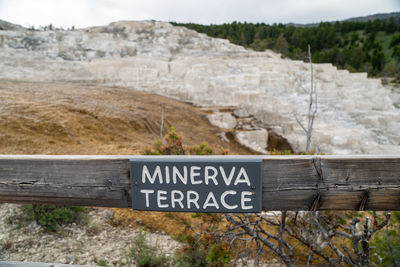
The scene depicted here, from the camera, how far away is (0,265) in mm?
1271

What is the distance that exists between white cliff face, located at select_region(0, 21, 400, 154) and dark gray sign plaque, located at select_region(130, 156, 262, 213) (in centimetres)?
870

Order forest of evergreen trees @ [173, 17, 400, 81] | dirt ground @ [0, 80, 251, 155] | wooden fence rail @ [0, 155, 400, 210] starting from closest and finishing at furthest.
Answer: wooden fence rail @ [0, 155, 400, 210] → dirt ground @ [0, 80, 251, 155] → forest of evergreen trees @ [173, 17, 400, 81]

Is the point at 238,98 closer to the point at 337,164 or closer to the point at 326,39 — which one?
the point at 337,164

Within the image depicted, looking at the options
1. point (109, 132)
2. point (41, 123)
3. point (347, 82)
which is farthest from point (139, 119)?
point (347, 82)

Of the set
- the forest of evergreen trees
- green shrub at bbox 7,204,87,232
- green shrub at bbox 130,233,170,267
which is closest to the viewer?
green shrub at bbox 130,233,170,267

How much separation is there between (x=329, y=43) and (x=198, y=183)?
57523mm

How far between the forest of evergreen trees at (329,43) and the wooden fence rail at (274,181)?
36.1 m

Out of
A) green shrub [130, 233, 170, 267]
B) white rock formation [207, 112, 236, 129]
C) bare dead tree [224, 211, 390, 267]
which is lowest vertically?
white rock formation [207, 112, 236, 129]

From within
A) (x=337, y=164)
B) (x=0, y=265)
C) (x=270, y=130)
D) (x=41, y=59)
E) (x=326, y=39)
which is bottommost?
(x=270, y=130)

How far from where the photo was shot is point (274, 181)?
105cm

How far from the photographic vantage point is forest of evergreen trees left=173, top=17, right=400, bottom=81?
1597 inches

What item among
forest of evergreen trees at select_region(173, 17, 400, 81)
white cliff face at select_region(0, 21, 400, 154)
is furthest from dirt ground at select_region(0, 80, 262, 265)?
forest of evergreen trees at select_region(173, 17, 400, 81)

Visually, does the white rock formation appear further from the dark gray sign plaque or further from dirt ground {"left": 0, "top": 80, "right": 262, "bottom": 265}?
the dark gray sign plaque

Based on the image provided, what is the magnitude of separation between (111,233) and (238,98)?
36.0 ft
